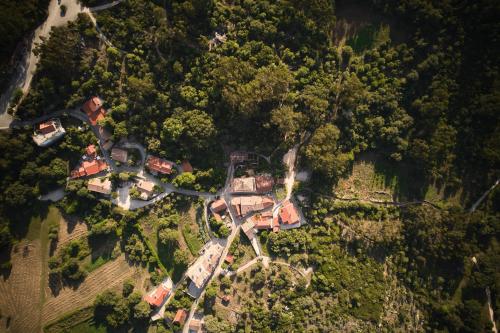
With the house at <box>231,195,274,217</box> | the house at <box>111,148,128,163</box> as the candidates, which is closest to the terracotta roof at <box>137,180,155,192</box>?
the house at <box>111,148,128,163</box>

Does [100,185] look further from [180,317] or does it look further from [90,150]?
[180,317]

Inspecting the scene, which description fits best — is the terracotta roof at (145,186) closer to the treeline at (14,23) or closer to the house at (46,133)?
the house at (46,133)

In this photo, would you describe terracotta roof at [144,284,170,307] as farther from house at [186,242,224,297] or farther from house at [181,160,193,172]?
house at [181,160,193,172]

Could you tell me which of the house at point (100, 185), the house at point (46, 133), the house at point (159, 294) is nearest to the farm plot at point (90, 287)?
the house at point (159, 294)

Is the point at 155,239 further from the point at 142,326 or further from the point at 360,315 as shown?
the point at 360,315

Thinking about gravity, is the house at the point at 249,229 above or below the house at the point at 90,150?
below
